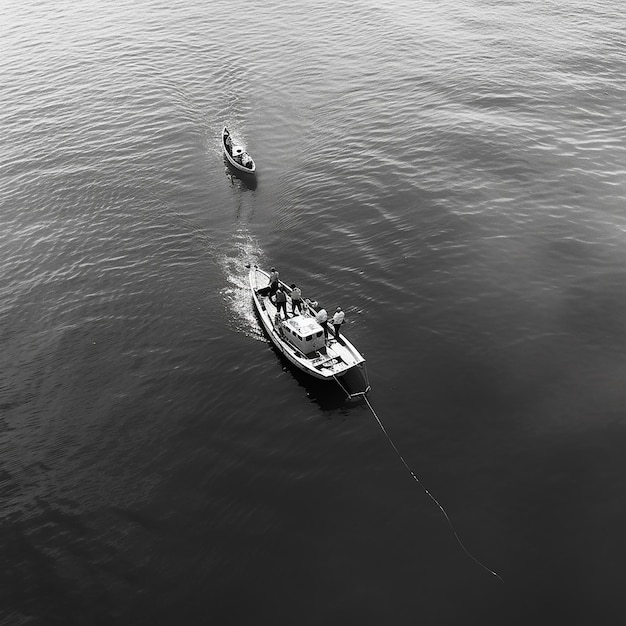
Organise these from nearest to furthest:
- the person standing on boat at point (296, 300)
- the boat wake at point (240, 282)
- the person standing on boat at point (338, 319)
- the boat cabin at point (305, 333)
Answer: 1. the boat cabin at point (305, 333)
2. the person standing on boat at point (338, 319)
3. the person standing on boat at point (296, 300)
4. the boat wake at point (240, 282)

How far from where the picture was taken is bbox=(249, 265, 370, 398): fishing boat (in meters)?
41.8

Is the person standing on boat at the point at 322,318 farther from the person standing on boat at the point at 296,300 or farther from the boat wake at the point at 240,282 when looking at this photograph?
the boat wake at the point at 240,282

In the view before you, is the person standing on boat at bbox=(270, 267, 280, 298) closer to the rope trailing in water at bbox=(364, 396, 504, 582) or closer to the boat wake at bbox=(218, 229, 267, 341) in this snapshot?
the boat wake at bbox=(218, 229, 267, 341)

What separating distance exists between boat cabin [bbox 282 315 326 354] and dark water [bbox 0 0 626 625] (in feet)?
9.43

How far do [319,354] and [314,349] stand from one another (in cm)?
62

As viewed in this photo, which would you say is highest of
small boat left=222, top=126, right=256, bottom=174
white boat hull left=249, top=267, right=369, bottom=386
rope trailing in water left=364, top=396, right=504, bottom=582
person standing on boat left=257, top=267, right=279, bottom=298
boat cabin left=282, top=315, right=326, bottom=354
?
small boat left=222, top=126, right=256, bottom=174

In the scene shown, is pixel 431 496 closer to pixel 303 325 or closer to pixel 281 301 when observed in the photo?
pixel 303 325

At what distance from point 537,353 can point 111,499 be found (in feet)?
115

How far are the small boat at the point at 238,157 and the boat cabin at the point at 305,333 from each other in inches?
1250

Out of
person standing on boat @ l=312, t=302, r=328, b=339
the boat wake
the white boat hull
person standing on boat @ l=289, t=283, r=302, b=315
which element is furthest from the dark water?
person standing on boat @ l=289, t=283, r=302, b=315

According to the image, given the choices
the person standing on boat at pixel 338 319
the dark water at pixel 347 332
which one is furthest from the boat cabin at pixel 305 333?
the dark water at pixel 347 332

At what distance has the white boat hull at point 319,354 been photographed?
1642 inches

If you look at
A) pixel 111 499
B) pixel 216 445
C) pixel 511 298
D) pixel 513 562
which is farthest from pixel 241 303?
pixel 513 562

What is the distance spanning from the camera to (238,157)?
69625 millimetres
